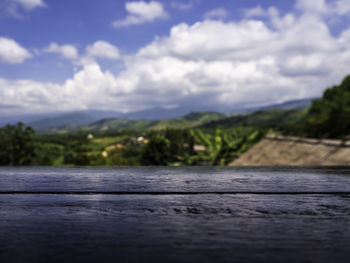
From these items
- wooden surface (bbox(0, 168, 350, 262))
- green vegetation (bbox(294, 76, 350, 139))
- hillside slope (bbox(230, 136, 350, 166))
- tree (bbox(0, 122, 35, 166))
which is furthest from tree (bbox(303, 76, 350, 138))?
tree (bbox(0, 122, 35, 166))

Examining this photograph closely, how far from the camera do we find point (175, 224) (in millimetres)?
1234

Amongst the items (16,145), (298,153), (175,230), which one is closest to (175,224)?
(175,230)

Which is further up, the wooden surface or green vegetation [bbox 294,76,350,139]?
green vegetation [bbox 294,76,350,139]

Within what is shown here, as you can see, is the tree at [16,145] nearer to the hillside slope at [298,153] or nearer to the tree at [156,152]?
the tree at [156,152]

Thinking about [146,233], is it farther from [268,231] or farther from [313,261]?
[313,261]

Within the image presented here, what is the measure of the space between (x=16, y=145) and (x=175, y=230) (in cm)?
4414

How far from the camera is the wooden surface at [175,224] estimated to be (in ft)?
3.15

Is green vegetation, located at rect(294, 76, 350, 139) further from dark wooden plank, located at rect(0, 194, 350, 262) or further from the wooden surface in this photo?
dark wooden plank, located at rect(0, 194, 350, 262)

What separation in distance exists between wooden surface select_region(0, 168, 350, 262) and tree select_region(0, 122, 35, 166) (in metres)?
41.7

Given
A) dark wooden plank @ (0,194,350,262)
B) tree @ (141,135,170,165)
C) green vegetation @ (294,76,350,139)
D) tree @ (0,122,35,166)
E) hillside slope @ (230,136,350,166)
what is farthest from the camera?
tree @ (141,135,170,165)

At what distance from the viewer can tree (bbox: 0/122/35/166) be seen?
128 feet

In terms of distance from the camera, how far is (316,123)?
3319 centimetres

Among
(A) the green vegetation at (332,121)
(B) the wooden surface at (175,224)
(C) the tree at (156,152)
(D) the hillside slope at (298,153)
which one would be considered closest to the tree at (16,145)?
(C) the tree at (156,152)

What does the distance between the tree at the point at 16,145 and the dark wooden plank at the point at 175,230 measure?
41951 mm
